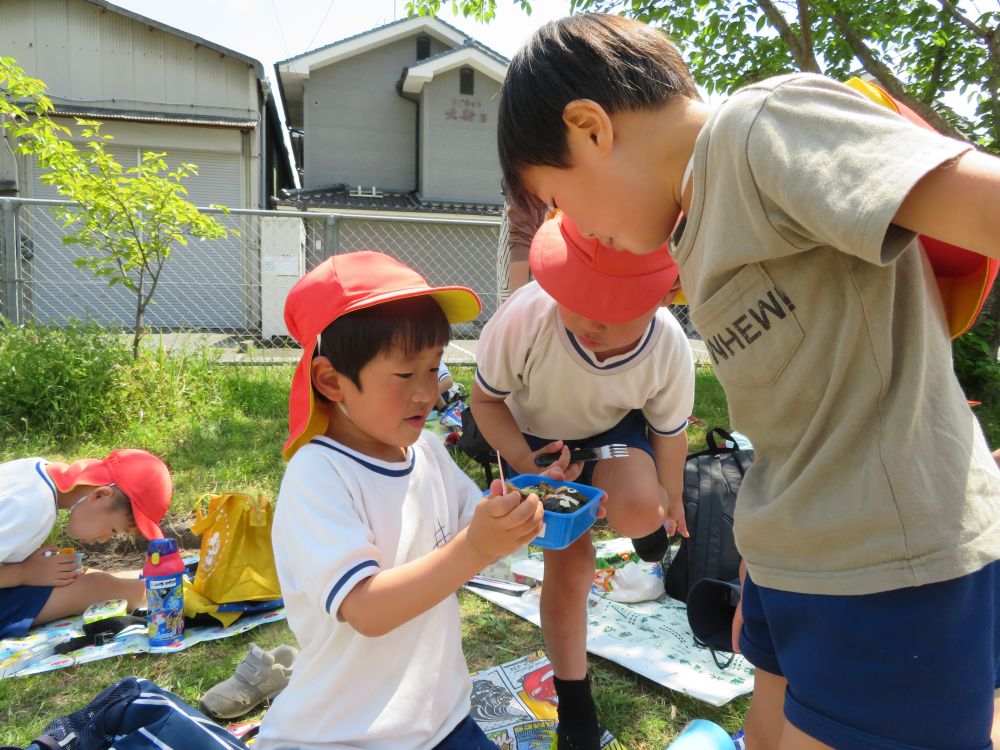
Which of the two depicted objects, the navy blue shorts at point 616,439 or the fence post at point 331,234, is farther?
the fence post at point 331,234

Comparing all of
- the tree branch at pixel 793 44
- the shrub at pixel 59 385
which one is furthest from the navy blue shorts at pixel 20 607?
the tree branch at pixel 793 44

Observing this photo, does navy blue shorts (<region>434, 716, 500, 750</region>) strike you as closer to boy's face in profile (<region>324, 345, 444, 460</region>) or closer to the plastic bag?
boy's face in profile (<region>324, 345, 444, 460</region>)

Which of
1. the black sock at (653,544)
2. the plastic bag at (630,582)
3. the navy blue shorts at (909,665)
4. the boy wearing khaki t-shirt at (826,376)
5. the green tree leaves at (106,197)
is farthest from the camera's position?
the green tree leaves at (106,197)

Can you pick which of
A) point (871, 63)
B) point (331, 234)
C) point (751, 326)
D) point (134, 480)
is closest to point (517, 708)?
point (751, 326)

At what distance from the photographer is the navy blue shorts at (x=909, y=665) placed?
93cm

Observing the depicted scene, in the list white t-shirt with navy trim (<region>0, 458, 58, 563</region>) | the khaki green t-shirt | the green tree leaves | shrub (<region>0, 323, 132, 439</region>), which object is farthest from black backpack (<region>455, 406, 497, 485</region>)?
the green tree leaves

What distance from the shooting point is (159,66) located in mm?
12375

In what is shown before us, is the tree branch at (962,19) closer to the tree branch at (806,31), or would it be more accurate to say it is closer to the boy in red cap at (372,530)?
the tree branch at (806,31)

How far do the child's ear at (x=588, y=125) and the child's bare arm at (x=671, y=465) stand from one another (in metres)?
1.20

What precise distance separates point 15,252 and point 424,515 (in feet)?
18.1

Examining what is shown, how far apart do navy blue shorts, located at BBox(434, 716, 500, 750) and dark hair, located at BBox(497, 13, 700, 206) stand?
46.2 inches

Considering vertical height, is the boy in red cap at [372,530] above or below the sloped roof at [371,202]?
below

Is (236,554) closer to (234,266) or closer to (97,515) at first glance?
(97,515)

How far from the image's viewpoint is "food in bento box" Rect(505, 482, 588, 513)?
4.81 feet
